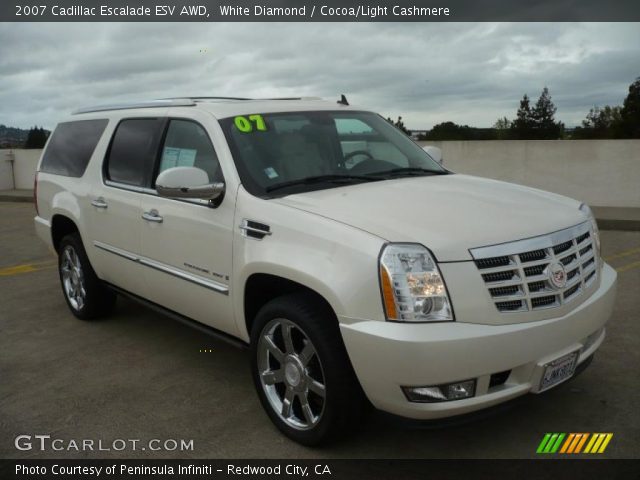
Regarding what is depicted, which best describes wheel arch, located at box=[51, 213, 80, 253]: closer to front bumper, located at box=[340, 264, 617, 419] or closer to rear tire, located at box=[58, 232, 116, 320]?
rear tire, located at box=[58, 232, 116, 320]

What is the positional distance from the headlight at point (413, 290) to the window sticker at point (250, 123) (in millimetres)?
1558

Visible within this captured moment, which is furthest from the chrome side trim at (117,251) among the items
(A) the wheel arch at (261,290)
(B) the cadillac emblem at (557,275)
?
(B) the cadillac emblem at (557,275)

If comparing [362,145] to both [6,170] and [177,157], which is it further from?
[6,170]

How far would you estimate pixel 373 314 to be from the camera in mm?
2834

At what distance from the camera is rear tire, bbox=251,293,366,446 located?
9.98 feet

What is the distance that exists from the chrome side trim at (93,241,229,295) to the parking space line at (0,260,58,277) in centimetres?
356

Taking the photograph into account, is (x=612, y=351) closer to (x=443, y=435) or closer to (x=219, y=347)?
(x=443, y=435)

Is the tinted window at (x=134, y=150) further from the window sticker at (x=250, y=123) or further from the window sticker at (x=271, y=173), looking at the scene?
the window sticker at (x=271, y=173)

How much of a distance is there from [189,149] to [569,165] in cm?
1048

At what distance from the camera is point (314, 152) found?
159 inches

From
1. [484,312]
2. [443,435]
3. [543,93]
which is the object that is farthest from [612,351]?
[543,93]

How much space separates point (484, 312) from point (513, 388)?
15.9 inches

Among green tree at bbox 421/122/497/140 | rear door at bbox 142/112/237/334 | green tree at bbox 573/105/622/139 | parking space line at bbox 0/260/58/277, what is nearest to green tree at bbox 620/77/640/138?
green tree at bbox 573/105/622/139

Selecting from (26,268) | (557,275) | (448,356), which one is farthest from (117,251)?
(26,268)
